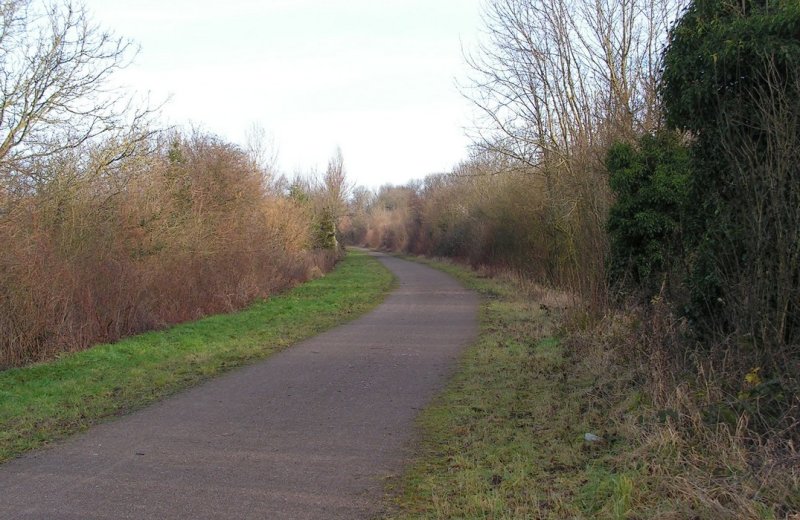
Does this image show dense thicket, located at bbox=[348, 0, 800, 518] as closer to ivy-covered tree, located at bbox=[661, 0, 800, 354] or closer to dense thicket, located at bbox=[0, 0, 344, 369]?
ivy-covered tree, located at bbox=[661, 0, 800, 354]

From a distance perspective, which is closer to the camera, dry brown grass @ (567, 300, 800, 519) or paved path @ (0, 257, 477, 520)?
dry brown grass @ (567, 300, 800, 519)

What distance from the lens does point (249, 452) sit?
5.66 metres

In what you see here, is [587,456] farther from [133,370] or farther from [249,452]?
[133,370]

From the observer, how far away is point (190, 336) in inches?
531

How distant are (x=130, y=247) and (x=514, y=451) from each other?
13.2 m

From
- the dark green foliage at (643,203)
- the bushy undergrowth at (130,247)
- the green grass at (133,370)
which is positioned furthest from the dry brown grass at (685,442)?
the bushy undergrowth at (130,247)

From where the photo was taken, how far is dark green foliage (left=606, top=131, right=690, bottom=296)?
35.3ft

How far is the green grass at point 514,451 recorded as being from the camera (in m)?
4.32

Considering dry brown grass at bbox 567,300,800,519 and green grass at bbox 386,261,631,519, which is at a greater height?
dry brown grass at bbox 567,300,800,519

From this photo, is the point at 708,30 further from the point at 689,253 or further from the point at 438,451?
the point at 438,451

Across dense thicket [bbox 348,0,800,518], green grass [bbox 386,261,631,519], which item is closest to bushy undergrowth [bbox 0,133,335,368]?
green grass [bbox 386,261,631,519]

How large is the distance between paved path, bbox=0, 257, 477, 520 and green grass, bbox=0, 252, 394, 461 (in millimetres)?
461

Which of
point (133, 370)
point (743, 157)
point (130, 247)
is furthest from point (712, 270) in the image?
point (130, 247)

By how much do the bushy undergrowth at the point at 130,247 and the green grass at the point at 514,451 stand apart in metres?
8.06
